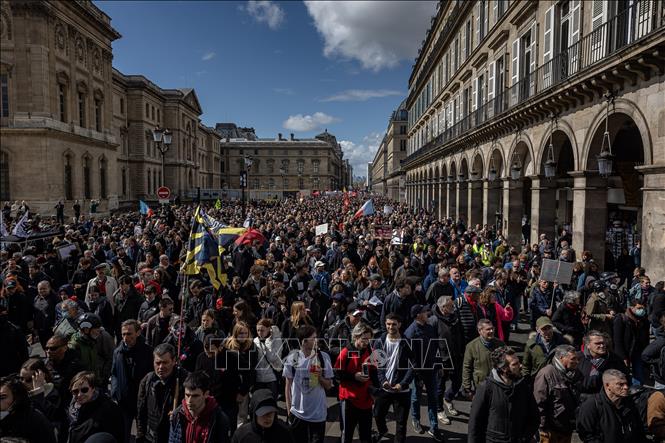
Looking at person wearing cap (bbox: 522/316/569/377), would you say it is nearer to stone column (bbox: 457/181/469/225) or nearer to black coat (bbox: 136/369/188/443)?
black coat (bbox: 136/369/188/443)

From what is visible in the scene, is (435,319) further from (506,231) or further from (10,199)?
(10,199)

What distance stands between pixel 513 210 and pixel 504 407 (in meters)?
16.8

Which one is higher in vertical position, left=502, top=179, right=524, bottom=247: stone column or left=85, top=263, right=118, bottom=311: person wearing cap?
left=502, top=179, right=524, bottom=247: stone column

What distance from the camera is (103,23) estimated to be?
41000mm

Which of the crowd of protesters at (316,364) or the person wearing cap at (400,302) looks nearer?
the crowd of protesters at (316,364)

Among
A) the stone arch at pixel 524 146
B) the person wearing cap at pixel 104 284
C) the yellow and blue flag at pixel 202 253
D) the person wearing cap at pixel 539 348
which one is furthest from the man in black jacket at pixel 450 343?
the stone arch at pixel 524 146

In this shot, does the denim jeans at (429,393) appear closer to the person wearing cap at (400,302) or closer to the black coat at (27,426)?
the person wearing cap at (400,302)

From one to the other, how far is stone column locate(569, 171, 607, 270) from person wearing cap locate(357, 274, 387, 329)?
27.0 ft

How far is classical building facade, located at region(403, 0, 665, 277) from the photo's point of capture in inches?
405

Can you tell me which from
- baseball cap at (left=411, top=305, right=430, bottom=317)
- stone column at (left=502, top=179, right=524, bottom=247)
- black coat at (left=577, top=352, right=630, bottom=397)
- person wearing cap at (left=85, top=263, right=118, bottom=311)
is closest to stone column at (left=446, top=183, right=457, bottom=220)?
stone column at (left=502, top=179, right=524, bottom=247)

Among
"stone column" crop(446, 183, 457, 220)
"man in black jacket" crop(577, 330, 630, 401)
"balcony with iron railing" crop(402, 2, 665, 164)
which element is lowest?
Result: "man in black jacket" crop(577, 330, 630, 401)

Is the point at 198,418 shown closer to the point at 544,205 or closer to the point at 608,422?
the point at 608,422

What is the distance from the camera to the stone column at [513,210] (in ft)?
64.1

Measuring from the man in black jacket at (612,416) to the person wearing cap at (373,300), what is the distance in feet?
12.6
